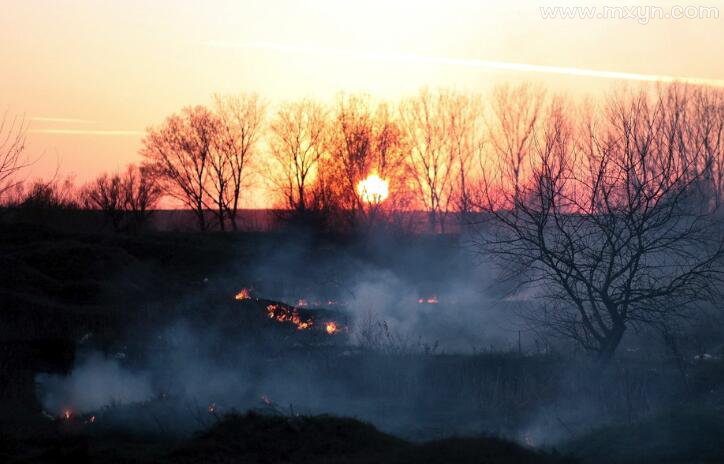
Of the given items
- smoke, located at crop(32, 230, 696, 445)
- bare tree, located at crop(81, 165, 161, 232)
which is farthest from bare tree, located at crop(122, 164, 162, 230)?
smoke, located at crop(32, 230, 696, 445)

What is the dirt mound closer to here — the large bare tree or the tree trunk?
the tree trunk

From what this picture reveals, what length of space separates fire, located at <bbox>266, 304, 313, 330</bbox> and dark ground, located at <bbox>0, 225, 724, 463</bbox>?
1.56 m

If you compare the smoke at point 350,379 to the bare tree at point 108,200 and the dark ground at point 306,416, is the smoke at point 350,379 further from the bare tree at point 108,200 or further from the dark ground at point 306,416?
the bare tree at point 108,200

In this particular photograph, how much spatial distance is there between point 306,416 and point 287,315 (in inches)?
622

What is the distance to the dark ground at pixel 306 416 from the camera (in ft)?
32.2

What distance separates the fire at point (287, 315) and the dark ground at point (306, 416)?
5.11ft

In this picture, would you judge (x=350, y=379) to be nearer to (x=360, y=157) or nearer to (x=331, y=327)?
(x=331, y=327)

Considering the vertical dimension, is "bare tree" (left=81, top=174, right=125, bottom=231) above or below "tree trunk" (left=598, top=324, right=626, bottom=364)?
above

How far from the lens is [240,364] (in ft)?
59.2

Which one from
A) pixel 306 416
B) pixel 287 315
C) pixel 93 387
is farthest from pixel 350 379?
pixel 287 315

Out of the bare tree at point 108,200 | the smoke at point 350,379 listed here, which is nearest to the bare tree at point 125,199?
the bare tree at point 108,200

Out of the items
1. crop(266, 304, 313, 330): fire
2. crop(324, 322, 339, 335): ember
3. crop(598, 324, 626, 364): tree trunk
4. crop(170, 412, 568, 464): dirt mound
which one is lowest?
crop(170, 412, 568, 464): dirt mound

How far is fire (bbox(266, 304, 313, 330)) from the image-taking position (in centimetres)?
2575

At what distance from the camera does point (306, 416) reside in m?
10.8
